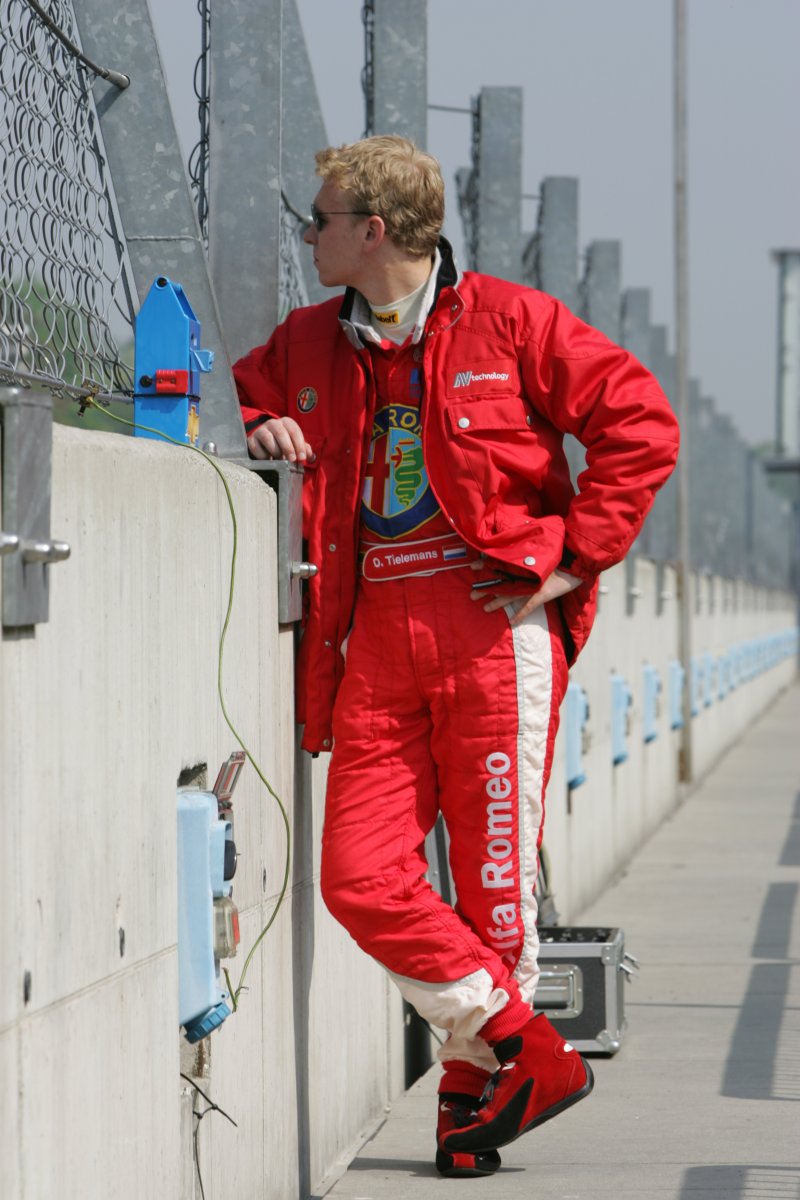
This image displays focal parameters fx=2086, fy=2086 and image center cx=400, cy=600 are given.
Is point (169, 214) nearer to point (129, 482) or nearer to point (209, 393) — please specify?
point (209, 393)

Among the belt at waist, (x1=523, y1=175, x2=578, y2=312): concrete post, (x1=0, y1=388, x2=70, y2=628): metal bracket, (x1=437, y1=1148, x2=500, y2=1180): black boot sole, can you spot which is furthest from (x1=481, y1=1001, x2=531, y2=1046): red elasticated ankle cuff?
(x1=523, y1=175, x2=578, y2=312): concrete post

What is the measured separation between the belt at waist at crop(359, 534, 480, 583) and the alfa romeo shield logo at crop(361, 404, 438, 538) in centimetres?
4

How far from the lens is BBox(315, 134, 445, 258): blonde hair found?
4238mm

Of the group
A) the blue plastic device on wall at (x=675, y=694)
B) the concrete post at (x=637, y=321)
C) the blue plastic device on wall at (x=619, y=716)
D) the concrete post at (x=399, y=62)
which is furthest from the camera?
the blue plastic device on wall at (x=675, y=694)

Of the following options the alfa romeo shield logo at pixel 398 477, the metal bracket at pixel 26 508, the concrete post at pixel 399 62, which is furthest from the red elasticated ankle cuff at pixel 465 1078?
the concrete post at pixel 399 62

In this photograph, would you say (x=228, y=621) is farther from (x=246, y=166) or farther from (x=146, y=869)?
(x=246, y=166)

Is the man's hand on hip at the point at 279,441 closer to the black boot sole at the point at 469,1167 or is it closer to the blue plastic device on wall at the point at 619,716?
the black boot sole at the point at 469,1167

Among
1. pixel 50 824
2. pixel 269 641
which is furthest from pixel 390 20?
pixel 50 824

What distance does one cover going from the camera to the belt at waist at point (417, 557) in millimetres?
4242

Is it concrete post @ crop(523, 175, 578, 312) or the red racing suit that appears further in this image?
concrete post @ crop(523, 175, 578, 312)

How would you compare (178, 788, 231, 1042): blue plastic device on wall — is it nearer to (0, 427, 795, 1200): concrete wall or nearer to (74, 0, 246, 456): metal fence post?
(0, 427, 795, 1200): concrete wall

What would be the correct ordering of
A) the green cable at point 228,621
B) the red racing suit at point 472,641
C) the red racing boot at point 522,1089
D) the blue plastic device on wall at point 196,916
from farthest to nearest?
the red racing boot at point 522,1089 → the red racing suit at point 472,641 → the green cable at point 228,621 → the blue plastic device on wall at point 196,916

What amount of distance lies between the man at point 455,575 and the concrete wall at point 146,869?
21 cm

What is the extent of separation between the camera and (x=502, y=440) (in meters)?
4.26
